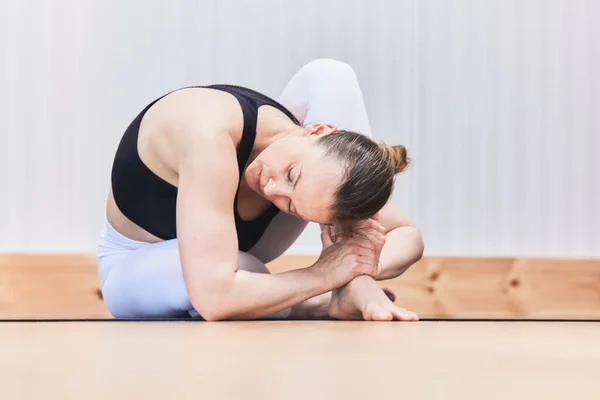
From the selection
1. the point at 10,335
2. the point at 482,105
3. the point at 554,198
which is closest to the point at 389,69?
the point at 482,105

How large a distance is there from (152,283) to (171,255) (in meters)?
0.08

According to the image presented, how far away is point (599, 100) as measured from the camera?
310 centimetres

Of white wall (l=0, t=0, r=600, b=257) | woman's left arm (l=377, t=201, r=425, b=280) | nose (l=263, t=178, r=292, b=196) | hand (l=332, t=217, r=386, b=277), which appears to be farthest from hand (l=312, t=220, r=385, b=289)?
white wall (l=0, t=0, r=600, b=257)

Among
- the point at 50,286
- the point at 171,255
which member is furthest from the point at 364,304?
the point at 50,286

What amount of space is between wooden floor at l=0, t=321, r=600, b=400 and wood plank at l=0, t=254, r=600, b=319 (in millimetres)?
1333

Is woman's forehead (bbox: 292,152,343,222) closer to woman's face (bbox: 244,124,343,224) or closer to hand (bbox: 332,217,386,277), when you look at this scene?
woman's face (bbox: 244,124,343,224)

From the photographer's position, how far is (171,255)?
1716 millimetres

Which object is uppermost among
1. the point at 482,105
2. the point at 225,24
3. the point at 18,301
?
the point at 225,24

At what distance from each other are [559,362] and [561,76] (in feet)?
7.94

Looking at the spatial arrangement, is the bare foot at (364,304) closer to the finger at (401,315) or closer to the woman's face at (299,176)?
the finger at (401,315)

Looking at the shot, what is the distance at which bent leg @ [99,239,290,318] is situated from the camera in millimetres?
1698

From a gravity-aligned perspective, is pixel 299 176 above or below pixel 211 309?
above

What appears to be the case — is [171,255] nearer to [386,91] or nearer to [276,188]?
[276,188]

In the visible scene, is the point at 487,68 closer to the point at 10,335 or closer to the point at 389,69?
the point at 389,69
